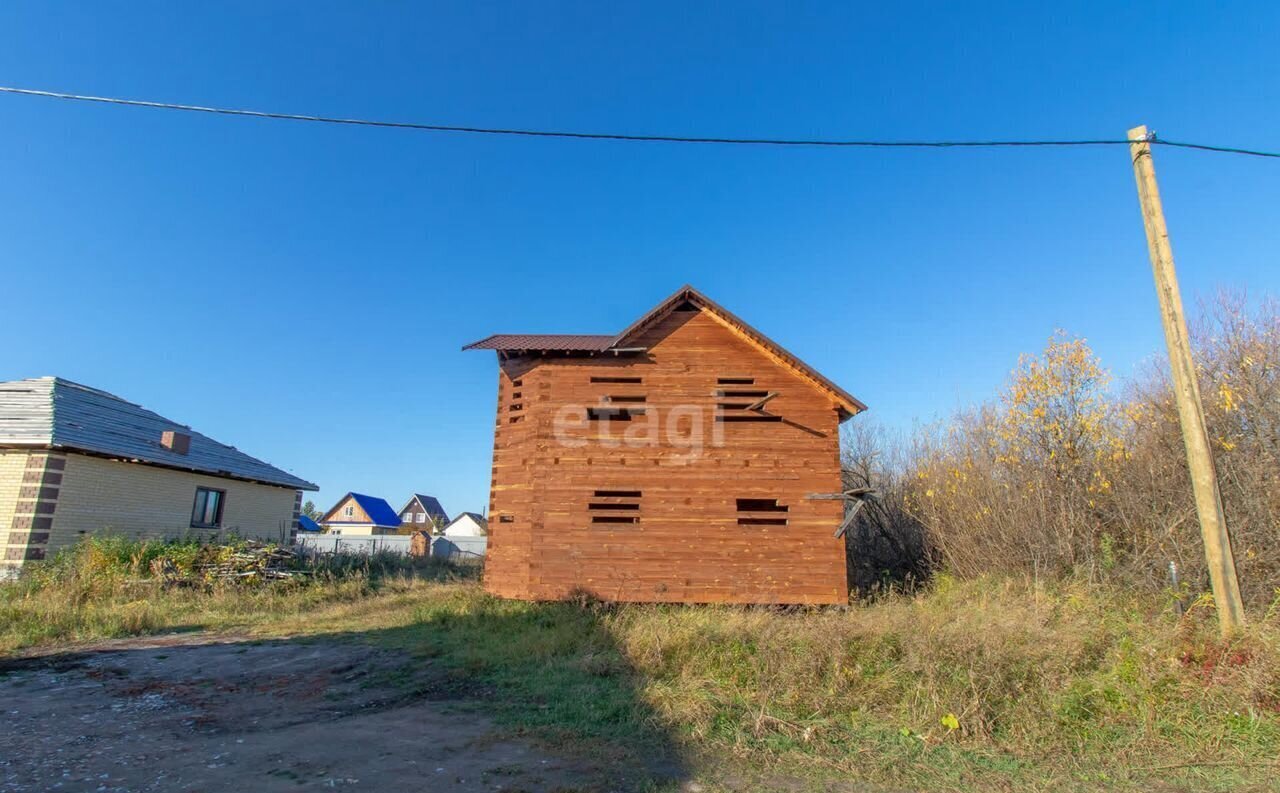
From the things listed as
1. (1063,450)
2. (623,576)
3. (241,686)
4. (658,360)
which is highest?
(658,360)

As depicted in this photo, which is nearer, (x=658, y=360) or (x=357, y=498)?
(x=658, y=360)

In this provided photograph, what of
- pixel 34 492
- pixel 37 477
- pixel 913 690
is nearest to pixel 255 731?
pixel 913 690

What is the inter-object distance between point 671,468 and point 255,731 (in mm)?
8649

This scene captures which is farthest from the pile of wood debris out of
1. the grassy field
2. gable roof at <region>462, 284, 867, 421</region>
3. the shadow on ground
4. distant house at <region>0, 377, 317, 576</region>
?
gable roof at <region>462, 284, 867, 421</region>

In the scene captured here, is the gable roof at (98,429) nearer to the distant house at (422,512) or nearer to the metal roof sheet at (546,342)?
the metal roof sheet at (546,342)

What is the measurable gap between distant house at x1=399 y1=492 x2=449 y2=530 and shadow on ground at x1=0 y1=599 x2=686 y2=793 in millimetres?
60097

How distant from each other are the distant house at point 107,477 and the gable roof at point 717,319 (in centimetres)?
1200

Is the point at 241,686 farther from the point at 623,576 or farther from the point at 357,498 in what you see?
the point at 357,498

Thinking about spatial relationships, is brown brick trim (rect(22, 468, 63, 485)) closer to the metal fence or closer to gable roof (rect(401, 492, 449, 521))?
the metal fence

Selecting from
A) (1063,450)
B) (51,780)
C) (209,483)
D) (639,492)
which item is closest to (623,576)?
(639,492)

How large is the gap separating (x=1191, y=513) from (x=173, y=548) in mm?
23319

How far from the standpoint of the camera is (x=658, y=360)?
45.9 ft

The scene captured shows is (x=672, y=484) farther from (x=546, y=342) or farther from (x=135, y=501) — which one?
(x=135, y=501)

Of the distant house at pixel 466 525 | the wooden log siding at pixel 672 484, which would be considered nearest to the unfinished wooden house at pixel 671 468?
the wooden log siding at pixel 672 484
